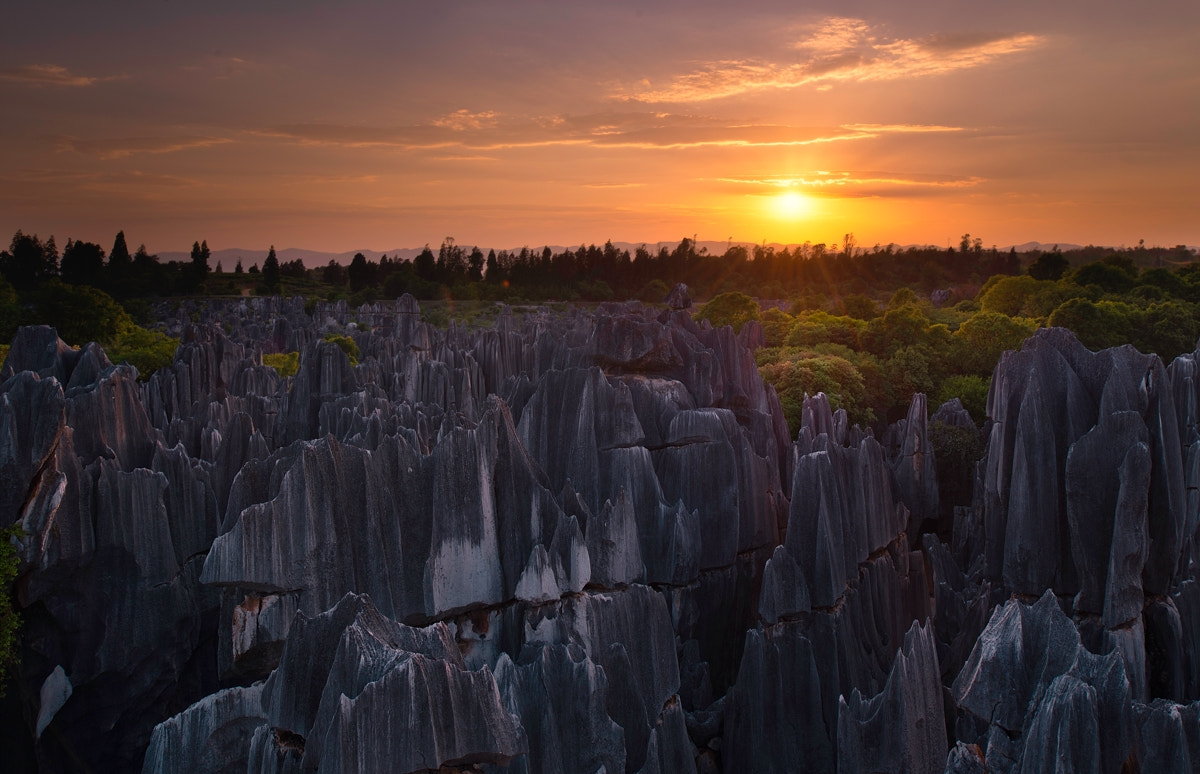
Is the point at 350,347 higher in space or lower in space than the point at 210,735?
higher

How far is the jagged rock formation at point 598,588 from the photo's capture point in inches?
403

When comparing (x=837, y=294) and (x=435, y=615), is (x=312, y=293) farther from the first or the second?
(x=435, y=615)

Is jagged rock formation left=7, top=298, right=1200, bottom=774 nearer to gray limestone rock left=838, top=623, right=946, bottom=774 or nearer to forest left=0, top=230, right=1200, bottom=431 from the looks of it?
gray limestone rock left=838, top=623, right=946, bottom=774

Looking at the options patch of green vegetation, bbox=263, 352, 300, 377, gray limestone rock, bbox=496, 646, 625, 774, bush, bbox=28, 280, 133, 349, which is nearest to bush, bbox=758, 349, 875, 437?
gray limestone rock, bbox=496, 646, 625, 774

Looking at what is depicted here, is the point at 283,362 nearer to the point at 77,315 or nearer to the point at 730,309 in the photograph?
the point at 77,315

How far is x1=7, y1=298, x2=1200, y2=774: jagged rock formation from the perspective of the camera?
10.2 m

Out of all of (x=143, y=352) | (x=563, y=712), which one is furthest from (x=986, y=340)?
(x=143, y=352)

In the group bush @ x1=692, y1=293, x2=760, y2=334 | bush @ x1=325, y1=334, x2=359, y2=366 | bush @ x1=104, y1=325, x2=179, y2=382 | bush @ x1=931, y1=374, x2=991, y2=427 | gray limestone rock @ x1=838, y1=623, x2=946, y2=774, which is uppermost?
bush @ x1=692, y1=293, x2=760, y2=334

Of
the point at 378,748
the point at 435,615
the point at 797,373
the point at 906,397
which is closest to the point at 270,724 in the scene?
the point at 378,748

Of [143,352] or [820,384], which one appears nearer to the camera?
[820,384]

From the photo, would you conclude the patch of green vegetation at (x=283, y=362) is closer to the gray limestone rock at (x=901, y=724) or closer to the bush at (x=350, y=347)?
the bush at (x=350, y=347)

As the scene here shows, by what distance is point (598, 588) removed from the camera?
15891mm

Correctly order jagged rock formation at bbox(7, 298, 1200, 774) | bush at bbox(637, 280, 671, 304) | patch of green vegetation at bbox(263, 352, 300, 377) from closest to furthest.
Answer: jagged rock formation at bbox(7, 298, 1200, 774) → patch of green vegetation at bbox(263, 352, 300, 377) → bush at bbox(637, 280, 671, 304)

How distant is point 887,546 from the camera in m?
21.6
